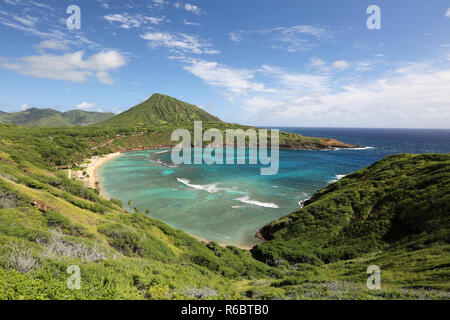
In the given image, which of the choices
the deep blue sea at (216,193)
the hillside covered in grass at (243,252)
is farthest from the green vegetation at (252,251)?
the deep blue sea at (216,193)

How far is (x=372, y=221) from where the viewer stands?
76.0 feet

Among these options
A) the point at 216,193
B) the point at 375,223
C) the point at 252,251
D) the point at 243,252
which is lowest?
the point at 252,251

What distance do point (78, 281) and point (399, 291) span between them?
50.7ft

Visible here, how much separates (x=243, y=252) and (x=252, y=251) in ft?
5.49

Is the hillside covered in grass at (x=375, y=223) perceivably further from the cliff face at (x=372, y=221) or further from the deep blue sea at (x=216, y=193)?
the deep blue sea at (x=216, y=193)

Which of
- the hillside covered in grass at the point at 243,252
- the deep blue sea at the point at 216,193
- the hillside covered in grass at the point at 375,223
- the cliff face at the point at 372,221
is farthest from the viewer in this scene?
the deep blue sea at the point at 216,193

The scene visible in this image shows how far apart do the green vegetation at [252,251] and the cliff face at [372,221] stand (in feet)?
0.37

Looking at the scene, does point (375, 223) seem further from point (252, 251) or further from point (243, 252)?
point (243, 252)

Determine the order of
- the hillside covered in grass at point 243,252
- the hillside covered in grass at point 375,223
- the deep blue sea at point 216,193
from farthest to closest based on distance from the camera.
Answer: the deep blue sea at point 216,193 → the hillside covered in grass at point 375,223 → the hillside covered in grass at point 243,252

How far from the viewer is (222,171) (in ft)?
233

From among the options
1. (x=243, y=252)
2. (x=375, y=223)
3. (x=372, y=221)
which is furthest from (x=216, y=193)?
(x=375, y=223)

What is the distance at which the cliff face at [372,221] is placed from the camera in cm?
1925
